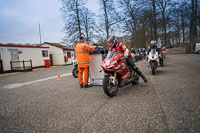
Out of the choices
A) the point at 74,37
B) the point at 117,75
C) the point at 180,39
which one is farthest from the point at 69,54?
the point at 180,39

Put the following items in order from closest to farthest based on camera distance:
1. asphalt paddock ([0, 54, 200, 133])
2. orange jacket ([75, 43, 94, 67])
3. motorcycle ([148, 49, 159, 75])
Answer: asphalt paddock ([0, 54, 200, 133]), orange jacket ([75, 43, 94, 67]), motorcycle ([148, 49, 159, 75])

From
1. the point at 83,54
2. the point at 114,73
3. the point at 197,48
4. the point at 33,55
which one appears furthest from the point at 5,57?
the point at 197,48

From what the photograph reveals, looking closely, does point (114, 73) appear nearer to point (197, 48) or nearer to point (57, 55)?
point (197, 48)

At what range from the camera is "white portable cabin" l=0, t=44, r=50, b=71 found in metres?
15.2

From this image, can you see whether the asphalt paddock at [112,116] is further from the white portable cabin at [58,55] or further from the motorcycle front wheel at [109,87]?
the white portable cabin at [58,55]

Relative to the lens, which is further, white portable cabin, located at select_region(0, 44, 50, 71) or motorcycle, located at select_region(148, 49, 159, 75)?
white portable cabin, located at select_region(0, 44, 50, 71)

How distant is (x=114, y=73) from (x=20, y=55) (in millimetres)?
18555

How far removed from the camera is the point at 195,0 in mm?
23297

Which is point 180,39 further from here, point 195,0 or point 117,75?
point 117,75

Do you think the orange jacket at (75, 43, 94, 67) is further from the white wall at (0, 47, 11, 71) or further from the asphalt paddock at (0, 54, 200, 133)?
the white wall at (0, 47, 11, 71)

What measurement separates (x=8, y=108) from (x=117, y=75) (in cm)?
291

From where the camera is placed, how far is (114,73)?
11.4 ft

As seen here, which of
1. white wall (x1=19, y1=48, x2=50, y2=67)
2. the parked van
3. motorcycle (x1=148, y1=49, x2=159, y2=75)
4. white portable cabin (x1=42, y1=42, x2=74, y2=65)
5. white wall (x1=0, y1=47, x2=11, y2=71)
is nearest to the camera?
motorcycle (x1=148, y1=49, x2=159, y2=75)

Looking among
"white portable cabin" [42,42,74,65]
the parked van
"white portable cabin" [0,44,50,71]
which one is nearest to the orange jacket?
"white portable cabin" [0,44,50,71]
